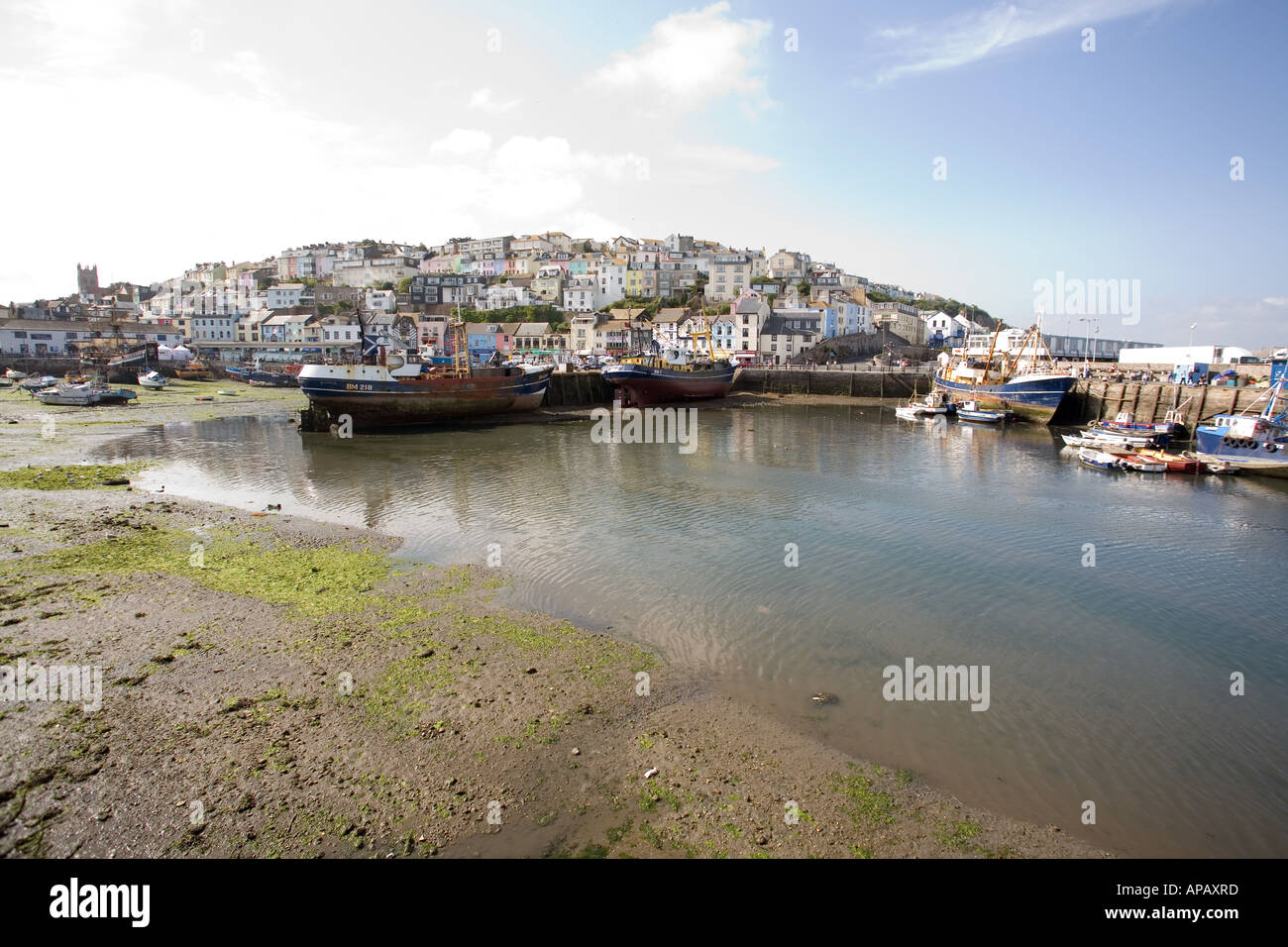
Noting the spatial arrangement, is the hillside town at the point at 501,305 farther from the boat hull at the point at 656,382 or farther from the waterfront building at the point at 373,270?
the boat hull at the point at 656,382

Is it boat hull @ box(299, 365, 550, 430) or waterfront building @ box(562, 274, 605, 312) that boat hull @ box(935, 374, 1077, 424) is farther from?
waterfront building @ box(562, 274, 605, 312)

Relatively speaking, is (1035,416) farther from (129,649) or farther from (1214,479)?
(129,649)

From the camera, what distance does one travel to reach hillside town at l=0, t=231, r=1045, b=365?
269 ft

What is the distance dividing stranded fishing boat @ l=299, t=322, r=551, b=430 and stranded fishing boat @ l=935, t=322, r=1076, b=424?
32559 millimetres

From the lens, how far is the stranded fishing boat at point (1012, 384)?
42219mm

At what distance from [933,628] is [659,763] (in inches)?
256

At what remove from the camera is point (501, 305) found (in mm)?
110625

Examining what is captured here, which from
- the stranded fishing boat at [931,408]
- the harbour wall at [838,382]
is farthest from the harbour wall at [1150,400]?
the harbour wall at [838,382]

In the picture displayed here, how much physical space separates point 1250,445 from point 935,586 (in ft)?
75.3

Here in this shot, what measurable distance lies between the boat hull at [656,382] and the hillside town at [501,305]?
49.7ft

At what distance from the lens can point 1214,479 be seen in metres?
25.8

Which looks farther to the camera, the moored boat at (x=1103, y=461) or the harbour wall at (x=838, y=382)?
the harbour wall at (x=838, y=382)

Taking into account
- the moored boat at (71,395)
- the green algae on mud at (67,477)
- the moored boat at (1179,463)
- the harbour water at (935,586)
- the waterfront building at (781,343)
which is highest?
the waterfront building at (781,343)
